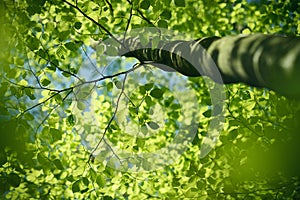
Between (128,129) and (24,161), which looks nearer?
(24,161)

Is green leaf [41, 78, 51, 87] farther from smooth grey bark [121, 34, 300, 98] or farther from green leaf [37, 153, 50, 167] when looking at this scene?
smooth grey bark [121, 34, 300, 98]

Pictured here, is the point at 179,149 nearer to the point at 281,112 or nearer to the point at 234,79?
the point at 281,112

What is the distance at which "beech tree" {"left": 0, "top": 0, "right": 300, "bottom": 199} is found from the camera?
2223 mm

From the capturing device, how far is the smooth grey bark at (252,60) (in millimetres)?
1533

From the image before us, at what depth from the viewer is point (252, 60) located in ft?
5.77

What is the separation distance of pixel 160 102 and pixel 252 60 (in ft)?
17.3

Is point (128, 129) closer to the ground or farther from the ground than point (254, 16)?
closer to the ground

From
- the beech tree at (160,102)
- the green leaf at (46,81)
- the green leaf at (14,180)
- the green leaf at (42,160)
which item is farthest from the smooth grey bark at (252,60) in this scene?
the green leaf at (14,180)

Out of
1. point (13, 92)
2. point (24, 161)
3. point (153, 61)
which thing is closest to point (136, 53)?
point (153, 61)

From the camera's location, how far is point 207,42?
2.46 m

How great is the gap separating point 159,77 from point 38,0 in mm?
5655

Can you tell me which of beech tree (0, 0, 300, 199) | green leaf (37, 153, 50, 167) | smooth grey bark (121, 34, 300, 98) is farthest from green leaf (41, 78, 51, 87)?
smooth grey bark (121, 34, 300, 98)

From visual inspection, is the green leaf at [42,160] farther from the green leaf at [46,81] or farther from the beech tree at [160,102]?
the green leaf at [46,81]

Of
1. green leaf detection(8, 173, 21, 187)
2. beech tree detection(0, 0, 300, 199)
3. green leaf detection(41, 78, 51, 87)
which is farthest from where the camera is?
green leaf detection(41, 78, 51, 87)
